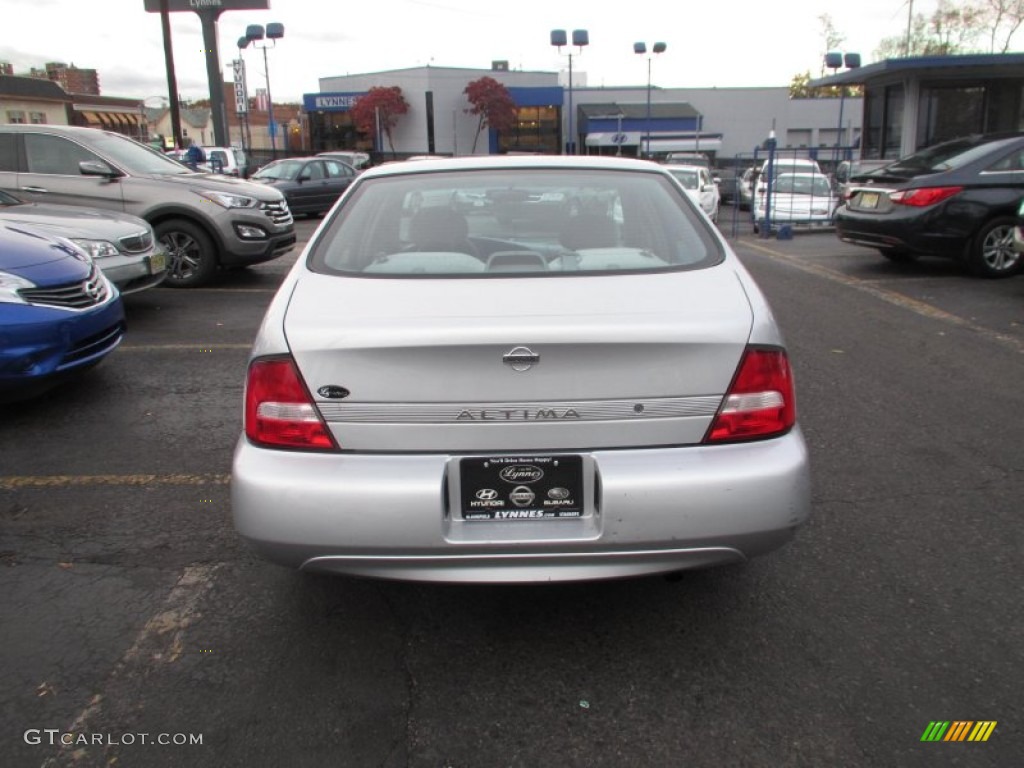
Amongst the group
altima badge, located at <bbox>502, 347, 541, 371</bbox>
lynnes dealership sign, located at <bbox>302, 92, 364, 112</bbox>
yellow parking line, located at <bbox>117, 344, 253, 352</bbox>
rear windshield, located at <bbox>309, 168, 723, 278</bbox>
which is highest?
lynnes dealership sign, located at <bbox>302, 92, 364, 112</bbox>

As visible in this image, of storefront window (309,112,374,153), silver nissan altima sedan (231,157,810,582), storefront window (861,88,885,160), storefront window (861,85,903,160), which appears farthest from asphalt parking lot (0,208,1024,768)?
storefront window (309,112,374,153)

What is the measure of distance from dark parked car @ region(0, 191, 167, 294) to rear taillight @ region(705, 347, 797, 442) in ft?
19.3

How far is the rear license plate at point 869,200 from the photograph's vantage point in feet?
31.1

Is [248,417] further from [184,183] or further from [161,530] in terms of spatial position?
[184,183]

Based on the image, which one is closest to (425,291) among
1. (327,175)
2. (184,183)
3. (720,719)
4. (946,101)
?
(720,719)

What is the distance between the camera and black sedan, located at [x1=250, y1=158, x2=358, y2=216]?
18.5 metres

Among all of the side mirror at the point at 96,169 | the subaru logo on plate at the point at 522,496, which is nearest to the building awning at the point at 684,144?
the side mirror at the point at 96,169

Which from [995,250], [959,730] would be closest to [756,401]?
[959,730]

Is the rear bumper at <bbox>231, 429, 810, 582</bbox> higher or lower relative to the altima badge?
lower

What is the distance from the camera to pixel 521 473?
2.32 m

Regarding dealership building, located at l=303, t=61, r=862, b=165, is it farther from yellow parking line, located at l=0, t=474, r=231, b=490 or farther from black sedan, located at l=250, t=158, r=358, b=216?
yellow parking line, located at l=0, t=474, r=231, b=490

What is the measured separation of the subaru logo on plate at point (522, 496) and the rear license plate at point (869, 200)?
8.59 metres

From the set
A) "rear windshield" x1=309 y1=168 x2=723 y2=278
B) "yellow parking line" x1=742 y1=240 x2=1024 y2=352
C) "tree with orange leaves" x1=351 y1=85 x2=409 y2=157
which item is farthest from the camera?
"tree with orange leaves" x1=351 y1=85 x2=409 y2=157

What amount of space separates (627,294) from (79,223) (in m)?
6.10
